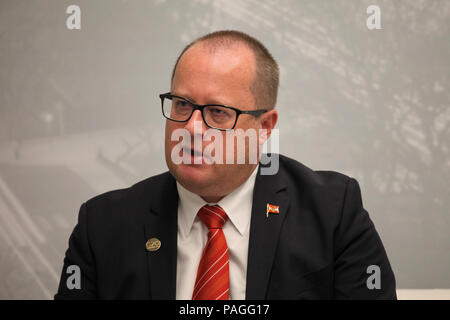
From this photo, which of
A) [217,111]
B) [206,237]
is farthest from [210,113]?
[206,237]

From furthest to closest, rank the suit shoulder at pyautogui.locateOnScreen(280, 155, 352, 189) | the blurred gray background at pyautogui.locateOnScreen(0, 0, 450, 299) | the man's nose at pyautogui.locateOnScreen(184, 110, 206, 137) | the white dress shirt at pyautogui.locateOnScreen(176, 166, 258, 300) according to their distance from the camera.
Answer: the blurred gray background at pyautogui.locateOnScreen(0, 0, 450, 299), the suit shoulder at pyautogui.locateOnScreen(280, 155, 352, 189), the white dress shirt at pyautogui.locateOnScreen(176, 166, 258, 300), the man's nose at pyautogui.locateOnScreen(184, 110, 206, 137)

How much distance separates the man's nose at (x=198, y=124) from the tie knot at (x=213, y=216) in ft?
1.00

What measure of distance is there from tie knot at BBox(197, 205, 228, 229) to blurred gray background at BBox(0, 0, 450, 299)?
37.2 inches

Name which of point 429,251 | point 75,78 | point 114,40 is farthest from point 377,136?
point 75,78

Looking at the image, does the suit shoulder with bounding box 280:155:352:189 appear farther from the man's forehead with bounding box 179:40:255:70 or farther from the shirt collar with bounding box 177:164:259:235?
the man's forehead with bounding box 179:40:255:70

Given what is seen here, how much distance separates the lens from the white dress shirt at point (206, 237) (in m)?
1.52

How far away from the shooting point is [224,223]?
158 cm

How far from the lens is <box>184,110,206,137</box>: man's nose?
142 cm

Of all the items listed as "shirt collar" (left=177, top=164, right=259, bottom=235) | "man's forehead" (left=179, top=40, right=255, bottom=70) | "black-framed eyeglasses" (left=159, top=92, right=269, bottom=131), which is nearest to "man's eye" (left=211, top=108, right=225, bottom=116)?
"black-framed eyeglasses" (left=159, top=92, right=269, bottom=131)

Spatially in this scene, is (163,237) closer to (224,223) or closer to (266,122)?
(224,223)

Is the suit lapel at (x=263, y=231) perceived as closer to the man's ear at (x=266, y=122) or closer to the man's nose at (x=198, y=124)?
the man's ear at (x=266, y=122)

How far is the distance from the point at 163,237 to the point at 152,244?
1.8 inches

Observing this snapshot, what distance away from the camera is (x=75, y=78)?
97.7 inches

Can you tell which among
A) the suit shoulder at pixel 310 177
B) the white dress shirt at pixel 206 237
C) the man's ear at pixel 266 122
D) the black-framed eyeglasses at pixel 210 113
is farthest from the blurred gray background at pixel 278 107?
the black-framed eyeglasses at pixel 210 113
